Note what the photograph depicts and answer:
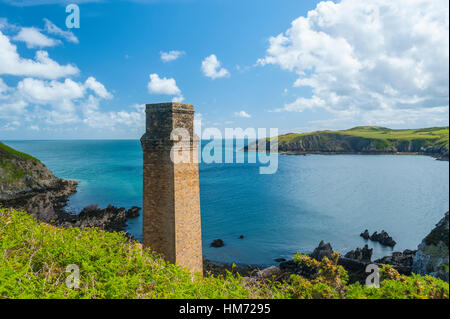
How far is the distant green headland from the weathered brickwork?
112166 mm

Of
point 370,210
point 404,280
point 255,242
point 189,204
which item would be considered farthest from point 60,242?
point 370,210

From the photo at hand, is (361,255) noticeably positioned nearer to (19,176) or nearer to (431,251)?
(431,251)

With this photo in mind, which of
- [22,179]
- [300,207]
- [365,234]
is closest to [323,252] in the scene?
[365,234]

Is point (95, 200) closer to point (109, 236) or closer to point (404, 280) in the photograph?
point (109, 236)

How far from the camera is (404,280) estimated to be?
6879mm

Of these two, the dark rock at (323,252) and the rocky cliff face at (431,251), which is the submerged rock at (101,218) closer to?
the dark rock at (323,252)

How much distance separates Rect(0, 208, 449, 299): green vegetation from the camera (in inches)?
236

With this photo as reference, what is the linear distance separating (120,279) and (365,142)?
512 ft

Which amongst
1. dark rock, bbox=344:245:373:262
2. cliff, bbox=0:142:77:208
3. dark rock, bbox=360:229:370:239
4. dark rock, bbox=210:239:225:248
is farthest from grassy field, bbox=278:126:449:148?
cliff, bbox=0:142:77:208

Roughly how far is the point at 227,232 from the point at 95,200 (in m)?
A: 27.3

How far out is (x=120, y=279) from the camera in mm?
6527

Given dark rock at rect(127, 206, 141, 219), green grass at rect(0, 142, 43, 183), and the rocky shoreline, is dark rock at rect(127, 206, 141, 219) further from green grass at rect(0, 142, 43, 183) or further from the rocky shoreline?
green grass at rect(0, 142, 43, 183)

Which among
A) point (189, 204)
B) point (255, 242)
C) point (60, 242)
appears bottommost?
point (255, 242)
